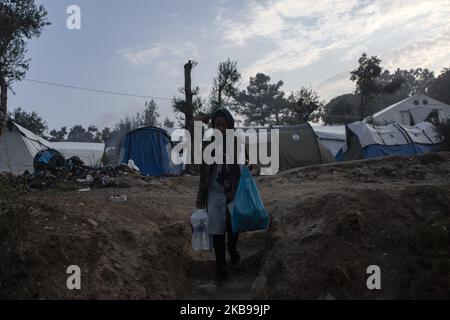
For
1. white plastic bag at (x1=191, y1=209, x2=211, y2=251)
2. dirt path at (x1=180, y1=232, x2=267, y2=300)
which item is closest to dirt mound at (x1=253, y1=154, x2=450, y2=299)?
dirt path at (x1=180, y1=232, x2=267, y2=300)

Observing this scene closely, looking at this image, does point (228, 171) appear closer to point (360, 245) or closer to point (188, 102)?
point (360, 245)

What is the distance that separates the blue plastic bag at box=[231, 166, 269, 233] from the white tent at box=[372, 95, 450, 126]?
38.8 meters

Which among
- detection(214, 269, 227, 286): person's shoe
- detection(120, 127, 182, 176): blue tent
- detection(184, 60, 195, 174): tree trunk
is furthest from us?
detection(120, 127, 182, 176): blue tent

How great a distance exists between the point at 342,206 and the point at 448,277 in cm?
110

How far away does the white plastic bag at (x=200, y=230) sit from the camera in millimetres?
3875

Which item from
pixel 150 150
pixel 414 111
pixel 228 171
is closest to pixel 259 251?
pixel 228 171

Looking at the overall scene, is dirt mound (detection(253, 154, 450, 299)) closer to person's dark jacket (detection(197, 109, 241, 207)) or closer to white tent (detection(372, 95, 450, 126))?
person's dark jacket (detection(197, 109, 241, 207))

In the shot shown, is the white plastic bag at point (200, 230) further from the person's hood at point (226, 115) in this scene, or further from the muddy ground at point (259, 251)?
the person's hood at point (226, 115)

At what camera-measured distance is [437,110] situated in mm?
40250

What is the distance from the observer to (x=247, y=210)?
3.62m

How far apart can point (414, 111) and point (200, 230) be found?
41821 mm

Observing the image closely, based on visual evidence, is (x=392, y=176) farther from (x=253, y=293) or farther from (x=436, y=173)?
(x=253, y=293)

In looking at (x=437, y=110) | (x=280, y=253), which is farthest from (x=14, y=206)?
(x=437, y=110)

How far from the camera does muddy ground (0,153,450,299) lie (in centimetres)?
295
